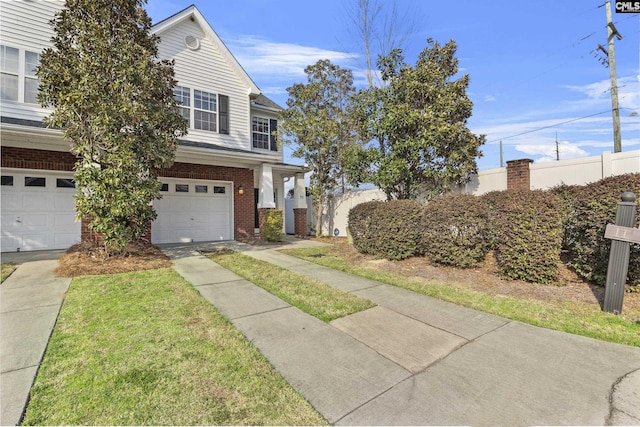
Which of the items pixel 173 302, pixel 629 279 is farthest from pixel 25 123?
pixel 629 279

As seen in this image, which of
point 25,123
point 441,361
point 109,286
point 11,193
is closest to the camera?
point 441,361

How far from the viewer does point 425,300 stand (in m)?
4.66

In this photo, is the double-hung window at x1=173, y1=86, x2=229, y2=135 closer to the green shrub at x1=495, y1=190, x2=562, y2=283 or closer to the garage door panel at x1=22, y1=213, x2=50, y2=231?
the garage door panel at x1=22, y1=213, x2=50, y2=231

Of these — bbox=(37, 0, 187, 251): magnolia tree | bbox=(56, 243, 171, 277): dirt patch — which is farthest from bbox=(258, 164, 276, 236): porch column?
bbox=(37, 0, 187, 251): magnolia tree

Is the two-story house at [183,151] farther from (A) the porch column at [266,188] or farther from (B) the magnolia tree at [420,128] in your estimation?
(B) the magnolia tree at [420,128]

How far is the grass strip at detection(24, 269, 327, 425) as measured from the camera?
208cm

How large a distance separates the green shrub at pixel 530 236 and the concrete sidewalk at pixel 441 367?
1.87m

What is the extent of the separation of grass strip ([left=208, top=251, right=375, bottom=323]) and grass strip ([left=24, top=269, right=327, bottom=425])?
3.88ft

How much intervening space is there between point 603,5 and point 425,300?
17951 mm

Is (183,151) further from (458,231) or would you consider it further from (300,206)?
(458,231)

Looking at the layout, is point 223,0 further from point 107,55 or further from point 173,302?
point 173,302

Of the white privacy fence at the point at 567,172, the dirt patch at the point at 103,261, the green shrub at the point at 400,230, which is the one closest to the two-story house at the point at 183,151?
the dirt patch at the point at 103,261

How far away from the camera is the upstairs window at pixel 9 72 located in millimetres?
8484

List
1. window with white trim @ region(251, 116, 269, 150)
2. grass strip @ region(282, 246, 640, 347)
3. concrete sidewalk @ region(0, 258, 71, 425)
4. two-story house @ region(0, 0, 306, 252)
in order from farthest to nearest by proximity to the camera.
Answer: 1. window with white trim @ region(251, 116, 269, 150)
2. two-story house @ region(0, 0, 306, 252)
3. grass strip @ region(282, 246, 640, 347)
4. concrete sidewalk @ region(0, 258, 71, 425)
